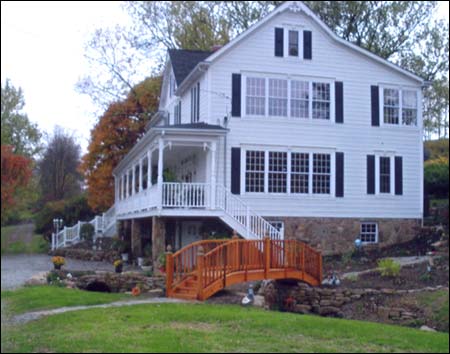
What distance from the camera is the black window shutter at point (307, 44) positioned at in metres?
24.0

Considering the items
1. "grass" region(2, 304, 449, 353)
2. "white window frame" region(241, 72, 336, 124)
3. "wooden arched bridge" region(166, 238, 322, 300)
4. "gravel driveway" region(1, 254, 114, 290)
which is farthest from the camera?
"white window frame" region(241, 72, 336, 124)

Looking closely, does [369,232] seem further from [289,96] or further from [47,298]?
[47,298]

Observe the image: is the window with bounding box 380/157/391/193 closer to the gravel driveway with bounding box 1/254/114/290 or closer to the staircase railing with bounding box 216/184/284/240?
the staircase railing with bounding box 216/184/284/240

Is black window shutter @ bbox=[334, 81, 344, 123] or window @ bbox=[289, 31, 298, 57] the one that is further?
Result: black window shutter @ bbox=[334, 81, 344, 123]

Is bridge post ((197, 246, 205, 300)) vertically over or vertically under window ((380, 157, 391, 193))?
under

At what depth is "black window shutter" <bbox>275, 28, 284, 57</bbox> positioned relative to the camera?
932 inches

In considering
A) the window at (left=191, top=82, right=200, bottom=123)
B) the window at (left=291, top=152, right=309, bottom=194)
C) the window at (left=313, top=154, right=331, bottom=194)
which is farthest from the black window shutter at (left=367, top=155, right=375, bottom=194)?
the window at (left=191, top=82, right=200, bottom=123)

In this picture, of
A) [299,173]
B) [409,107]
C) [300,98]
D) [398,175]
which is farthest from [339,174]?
[409,107]

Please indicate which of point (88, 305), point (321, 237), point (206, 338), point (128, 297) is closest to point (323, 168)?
point (321, 237)

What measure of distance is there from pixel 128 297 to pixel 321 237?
10005 mm

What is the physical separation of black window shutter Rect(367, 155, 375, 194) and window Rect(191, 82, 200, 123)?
6.42 meters

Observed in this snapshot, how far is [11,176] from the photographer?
5785 millimetres

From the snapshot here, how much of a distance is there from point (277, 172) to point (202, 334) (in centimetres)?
1373

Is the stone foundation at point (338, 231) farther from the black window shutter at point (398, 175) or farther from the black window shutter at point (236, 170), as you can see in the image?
the black window shutter at point (236, 170)
